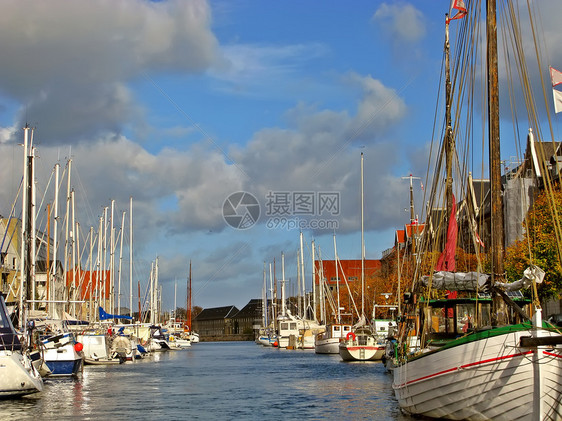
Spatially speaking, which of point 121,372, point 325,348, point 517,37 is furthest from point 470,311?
point 325,348

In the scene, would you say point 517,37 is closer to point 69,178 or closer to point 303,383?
point 303,383

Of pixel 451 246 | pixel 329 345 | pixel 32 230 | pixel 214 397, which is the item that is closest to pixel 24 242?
pixel 32 230

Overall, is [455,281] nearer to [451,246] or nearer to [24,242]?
[451,246]

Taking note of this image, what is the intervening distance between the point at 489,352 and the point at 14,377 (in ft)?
69.4

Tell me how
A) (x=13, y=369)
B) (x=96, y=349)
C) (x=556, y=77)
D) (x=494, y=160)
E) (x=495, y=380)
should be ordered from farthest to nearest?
1. (x=96, y=349)
2. (x=556, y=77)
3. (x=13, y=369)
4. (x=494, y=160)
5. (x=495, y=380)

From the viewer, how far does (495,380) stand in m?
21.7

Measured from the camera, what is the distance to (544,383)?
67.7ft

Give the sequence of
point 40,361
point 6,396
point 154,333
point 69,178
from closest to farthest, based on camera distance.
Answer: point 6,396, point 40,361, point 69,178, point 154,333

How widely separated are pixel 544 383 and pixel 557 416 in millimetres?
890

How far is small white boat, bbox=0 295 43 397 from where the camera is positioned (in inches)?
1323

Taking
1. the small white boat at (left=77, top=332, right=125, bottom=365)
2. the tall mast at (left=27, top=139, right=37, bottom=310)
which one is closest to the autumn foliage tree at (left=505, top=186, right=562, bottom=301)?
the tall mast at (left=27, top=139, right=37, bottom=310)

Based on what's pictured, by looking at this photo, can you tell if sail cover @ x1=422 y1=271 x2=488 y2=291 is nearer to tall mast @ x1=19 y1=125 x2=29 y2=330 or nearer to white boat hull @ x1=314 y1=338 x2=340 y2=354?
tall mast @ x1=19 y1=125 x2=29 y2=330

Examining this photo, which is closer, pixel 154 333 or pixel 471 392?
pixel 471 392

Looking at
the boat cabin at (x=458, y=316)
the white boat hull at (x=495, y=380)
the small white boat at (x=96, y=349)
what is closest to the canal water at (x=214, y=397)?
the boat cabin at (x=458, y=316)
